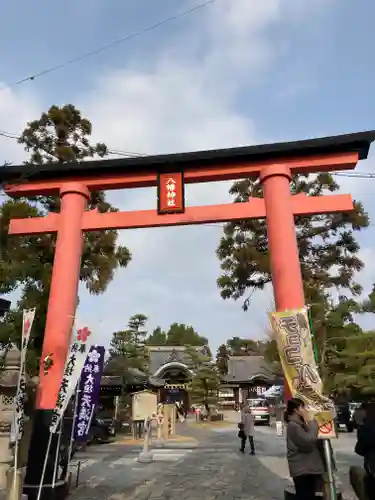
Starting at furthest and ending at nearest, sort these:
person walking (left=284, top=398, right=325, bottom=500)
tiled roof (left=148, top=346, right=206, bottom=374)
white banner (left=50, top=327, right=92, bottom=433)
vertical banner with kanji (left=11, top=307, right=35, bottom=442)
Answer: tiled roof (left=148, top=346, right=206, bottom=374)
white banner (left=50, top=327, right=92, bottom=433)
vertical banner with kanji (left=11, top=307, right=35, bottom=442)
person walking (left=284, top=398, right=325, bottom=500)

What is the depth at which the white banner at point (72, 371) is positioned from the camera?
725 cm

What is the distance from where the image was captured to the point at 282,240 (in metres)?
8.20

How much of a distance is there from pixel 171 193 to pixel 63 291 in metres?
2.90

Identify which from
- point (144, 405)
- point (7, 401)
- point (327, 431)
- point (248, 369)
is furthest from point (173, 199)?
point (248, 369)

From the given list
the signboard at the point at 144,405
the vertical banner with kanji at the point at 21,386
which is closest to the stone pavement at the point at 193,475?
the signboard at the point at 144,405

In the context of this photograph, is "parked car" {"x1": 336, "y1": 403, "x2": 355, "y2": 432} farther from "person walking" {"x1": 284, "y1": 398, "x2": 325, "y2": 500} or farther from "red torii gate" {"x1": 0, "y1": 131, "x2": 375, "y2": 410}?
"person walking" {"x1": 284, "y1": 398, "x2": 325, "y2": 500}

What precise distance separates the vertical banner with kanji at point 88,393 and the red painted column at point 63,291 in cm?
82

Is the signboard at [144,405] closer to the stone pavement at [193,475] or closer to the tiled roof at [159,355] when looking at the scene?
the stone pavement at [193,475]

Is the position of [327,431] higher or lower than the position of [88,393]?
lower

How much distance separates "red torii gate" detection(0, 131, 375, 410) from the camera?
26.6 feet

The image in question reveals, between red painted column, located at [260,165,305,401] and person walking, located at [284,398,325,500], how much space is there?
1814 mm

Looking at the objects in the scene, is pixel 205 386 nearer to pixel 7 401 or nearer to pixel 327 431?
pixel 7 401

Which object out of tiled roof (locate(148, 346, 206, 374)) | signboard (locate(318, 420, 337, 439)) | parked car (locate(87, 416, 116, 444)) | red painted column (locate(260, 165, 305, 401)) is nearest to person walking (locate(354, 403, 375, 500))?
signboard (locate(318, 420, 337, 439))

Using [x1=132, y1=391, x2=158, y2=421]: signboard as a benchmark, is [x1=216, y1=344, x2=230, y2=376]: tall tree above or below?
above
